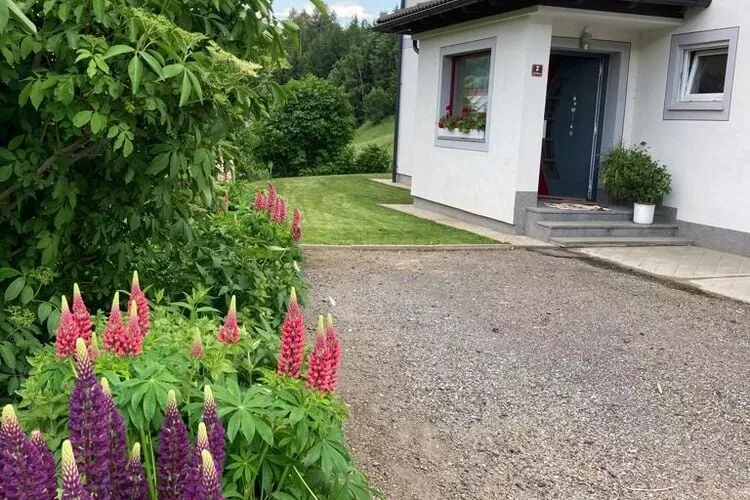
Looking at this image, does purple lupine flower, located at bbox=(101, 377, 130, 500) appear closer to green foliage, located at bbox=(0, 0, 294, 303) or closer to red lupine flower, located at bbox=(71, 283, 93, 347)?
red lupine flower, located at bbox=(71, 283, 93, 347)

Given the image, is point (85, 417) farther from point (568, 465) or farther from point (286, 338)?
point (568, 465)

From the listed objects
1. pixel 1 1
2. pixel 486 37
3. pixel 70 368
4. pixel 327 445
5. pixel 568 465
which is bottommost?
pixel 568 465

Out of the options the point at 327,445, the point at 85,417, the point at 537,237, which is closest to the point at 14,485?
the point at 85,417

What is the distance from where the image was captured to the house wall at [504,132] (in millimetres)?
9656

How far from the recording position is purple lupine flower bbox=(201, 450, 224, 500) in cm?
128

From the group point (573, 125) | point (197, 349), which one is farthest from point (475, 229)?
point (197, 349)

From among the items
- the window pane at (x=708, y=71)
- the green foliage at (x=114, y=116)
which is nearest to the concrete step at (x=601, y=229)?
the window pane at (x=708, y=71)

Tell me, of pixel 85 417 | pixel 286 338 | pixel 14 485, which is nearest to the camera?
pixel 14 485

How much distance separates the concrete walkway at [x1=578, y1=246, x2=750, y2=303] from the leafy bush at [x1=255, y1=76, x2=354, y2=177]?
1854cm

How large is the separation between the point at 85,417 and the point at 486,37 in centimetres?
1009

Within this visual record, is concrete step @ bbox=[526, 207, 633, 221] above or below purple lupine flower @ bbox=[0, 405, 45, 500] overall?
below

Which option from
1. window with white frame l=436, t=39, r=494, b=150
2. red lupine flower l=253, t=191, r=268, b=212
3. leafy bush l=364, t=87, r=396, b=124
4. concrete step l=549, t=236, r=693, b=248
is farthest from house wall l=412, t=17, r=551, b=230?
leafy bush l=364, t=87, r=396, b=124

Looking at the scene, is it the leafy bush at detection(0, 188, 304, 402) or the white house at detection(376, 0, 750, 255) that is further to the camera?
the white house at detection(376, 0, 750, 255)

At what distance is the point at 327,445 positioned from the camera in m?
1.97
